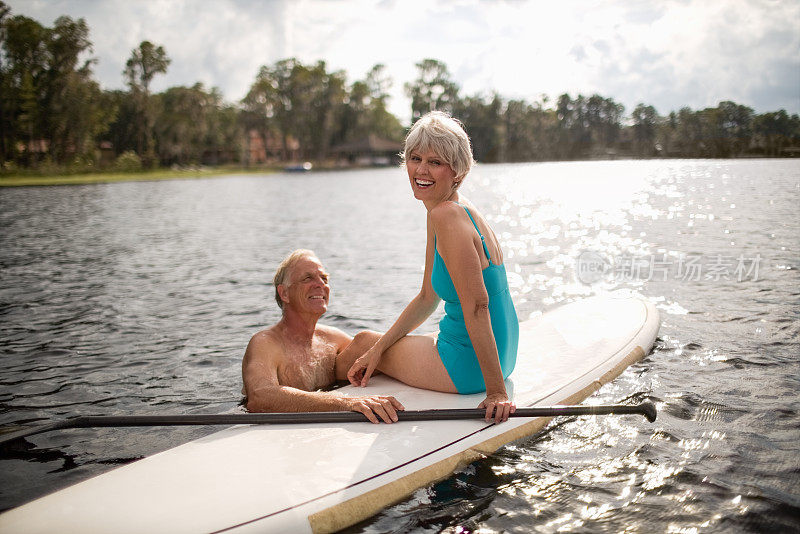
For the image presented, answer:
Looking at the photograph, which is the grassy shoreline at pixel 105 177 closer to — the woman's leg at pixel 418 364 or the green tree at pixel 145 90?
the green tree at pixel 145 90

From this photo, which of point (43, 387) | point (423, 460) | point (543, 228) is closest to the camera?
point (423, 460)

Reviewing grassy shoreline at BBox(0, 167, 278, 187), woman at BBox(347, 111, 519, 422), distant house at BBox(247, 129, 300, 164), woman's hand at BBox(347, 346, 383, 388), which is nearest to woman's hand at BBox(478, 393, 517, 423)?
woman at BBox(347, 111, 519, 422)

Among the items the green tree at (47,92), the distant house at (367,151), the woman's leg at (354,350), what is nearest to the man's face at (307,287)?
the woman's leg at (354,350)

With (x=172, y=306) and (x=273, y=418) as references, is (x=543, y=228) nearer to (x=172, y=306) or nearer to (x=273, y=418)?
(x=172, y=306)

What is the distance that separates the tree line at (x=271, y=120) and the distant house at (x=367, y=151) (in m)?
2.12

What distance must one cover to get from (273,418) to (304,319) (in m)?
1.02

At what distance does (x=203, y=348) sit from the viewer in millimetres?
6590

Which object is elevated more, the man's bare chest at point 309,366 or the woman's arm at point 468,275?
the woman's arm at point 468,275

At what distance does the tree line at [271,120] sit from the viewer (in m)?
47.8

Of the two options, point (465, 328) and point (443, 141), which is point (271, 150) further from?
point (443, 141)

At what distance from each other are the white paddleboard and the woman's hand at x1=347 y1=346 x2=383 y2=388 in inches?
3.1

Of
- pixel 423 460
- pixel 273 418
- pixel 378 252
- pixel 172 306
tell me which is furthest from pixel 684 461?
pixel 378 252

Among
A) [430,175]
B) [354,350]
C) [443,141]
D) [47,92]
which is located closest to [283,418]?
[354,350]

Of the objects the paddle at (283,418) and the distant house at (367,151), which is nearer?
the paddle at (283,418)
